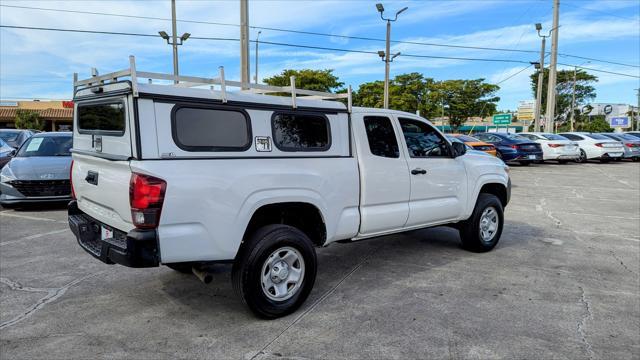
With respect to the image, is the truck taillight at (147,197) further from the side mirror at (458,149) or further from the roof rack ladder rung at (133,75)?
the side mirror at (458,149)

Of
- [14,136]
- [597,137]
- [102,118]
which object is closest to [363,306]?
[102,118]

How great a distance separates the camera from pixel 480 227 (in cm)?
600

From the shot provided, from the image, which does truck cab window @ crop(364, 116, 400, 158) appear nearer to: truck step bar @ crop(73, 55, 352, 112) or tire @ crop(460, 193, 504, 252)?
truck step bar @ crop(73, 55, 352, 112)

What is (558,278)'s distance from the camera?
16.6ft

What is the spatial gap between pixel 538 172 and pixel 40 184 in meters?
16.4

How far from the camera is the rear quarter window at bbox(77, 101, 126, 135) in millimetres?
3486

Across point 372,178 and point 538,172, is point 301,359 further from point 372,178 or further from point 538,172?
point 538,172

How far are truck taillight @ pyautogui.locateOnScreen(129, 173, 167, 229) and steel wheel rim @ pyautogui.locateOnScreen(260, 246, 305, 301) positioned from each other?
3.28ft

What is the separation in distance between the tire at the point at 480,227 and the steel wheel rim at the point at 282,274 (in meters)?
2.87

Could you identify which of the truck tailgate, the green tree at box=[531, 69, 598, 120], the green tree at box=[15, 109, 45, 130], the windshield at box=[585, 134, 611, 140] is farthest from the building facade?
the green tree at box=[531, 69, 598, 120]

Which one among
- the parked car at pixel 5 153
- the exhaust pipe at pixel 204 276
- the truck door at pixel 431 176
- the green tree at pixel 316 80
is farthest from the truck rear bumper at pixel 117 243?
the green tree at pixel 316 80

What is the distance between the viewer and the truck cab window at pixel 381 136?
4691mm

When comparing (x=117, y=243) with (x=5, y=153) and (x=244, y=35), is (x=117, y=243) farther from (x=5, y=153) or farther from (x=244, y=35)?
(x=244, y=35)

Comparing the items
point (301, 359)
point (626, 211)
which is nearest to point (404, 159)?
point (301, 359)
